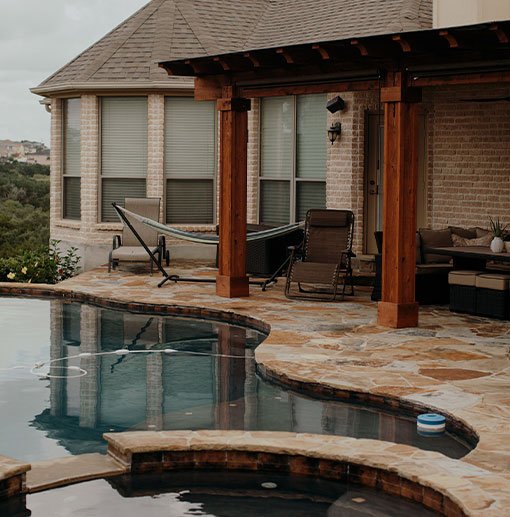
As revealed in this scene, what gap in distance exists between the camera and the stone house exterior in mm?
15617

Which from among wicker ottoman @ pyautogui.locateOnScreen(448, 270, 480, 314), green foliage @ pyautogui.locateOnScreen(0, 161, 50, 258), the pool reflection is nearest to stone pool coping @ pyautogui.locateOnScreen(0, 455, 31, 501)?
the pool reflection

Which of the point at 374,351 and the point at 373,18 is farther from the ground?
the point at 373,18

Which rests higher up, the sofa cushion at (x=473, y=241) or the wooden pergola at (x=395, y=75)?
the wooden pergola at (x=395, y=75)

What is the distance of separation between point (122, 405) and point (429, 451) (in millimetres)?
2743

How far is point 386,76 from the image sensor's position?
11.7 metres

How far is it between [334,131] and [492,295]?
185 inches

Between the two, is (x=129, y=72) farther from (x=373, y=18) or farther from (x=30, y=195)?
(x=30, y=195)

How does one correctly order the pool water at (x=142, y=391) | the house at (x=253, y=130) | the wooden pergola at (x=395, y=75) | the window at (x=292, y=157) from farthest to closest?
the window at (x=292, y=157), the house at (x=253, y=130), the wooden pergola at (x=395, y=75), the pool water at (x=142, y=391)

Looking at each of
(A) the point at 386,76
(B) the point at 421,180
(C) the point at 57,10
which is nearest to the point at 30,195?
(C) the point at 57,10

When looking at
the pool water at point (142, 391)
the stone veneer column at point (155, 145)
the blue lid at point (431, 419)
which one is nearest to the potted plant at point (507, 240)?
the pool water at point (142, 391)

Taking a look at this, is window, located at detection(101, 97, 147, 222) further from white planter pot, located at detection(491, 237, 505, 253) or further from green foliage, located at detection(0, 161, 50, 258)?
green foliage, located at detection(0, 161, 50, 258)

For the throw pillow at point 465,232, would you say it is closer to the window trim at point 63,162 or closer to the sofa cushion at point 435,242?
the sofa cushion at point 435,242

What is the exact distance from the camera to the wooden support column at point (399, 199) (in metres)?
11.6

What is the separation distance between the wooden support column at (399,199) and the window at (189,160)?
670cm
